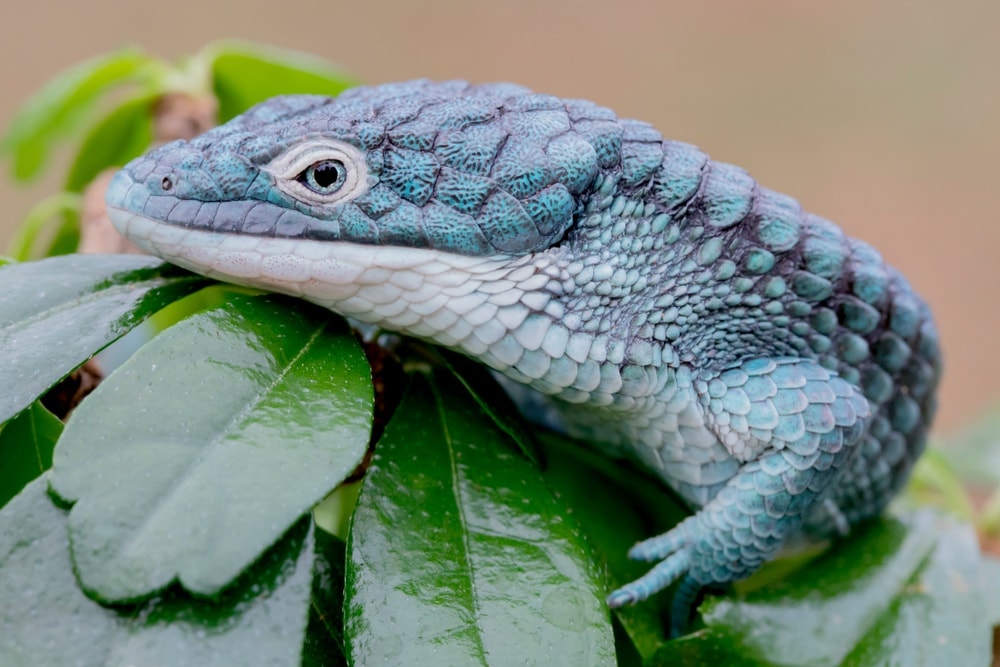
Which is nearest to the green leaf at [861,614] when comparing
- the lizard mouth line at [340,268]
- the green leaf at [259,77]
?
the lizard mouth line at [340,268]

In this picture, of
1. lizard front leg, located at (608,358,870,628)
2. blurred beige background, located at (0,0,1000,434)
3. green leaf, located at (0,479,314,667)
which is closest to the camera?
green leaf, located at (0,479,314,667)

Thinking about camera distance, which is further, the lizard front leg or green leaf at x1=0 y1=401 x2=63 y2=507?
the lizard front leg

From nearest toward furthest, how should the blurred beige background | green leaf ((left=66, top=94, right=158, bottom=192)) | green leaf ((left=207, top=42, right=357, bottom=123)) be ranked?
green leaf ((left=207, top=42, right=357, bottom=123)) < green leaf ((left=66, top=94, right=158, bottom=192)) < the blurred beige background

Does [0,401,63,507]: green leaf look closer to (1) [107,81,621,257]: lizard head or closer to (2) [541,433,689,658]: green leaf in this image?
(1) [107,81,621,257]: lizard head

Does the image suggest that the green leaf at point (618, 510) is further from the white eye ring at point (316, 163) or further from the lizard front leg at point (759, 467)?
the white eye ring at point (316, 163)

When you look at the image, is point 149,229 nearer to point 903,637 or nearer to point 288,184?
point 288,184

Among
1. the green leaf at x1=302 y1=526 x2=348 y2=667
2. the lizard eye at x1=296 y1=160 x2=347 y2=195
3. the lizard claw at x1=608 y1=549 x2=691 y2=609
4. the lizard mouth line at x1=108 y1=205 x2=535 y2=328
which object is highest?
the lizard eye at x1=296 y1=160 x2=347 y2=195

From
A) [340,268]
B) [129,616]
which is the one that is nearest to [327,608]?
[129,616]

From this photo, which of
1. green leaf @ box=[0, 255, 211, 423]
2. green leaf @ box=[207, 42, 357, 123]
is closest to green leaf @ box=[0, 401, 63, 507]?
green leaf @ box=[0, 255, 211, 423]
